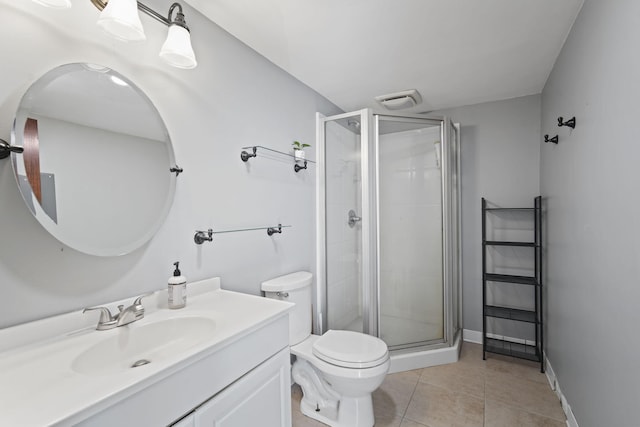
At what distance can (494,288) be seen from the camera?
279 cm

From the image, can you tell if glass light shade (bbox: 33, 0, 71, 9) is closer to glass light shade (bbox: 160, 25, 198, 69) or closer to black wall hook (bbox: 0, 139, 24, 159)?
glass light shade (bbox: 160, 25, 198, 69)

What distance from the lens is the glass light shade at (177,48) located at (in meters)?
1.25

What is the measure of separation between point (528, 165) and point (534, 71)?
0.82 metres

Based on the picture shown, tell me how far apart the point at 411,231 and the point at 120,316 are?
7.16 feet

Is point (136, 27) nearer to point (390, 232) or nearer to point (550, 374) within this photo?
point (390, 232)

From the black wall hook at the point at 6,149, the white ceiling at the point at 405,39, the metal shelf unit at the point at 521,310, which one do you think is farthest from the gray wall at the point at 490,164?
the black wall hook at the point at 6,149

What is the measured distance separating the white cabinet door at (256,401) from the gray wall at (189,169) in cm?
59

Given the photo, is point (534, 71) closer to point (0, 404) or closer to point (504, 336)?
point (504, 336)

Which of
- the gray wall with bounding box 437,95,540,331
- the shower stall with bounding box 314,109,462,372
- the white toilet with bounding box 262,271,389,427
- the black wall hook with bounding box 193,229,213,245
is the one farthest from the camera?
the gray wall with bounding box 437,95,540,331

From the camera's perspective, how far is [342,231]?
2.52 metres

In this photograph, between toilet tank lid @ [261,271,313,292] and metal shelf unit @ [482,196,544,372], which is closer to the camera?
toilet tank lid @ [261,271,313,292]

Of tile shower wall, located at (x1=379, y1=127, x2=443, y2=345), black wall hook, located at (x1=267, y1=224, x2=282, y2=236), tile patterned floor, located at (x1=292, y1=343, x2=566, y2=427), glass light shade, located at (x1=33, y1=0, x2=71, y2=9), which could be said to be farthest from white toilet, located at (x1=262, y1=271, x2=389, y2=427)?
glass light shade, located at (x1=33, y1=0, x2=71, y2=9)

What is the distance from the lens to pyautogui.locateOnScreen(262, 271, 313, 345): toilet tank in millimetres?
1896

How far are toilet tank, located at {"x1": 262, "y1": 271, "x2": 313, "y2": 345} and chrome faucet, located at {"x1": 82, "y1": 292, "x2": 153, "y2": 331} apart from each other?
2.67 feet
